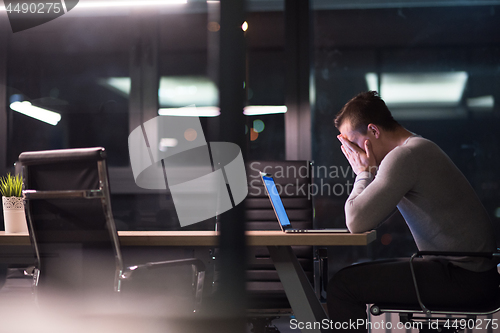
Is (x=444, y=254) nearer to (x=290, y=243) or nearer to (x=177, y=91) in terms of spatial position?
(x=290, y=243)

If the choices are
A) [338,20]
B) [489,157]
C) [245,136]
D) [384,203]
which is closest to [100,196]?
[384,203]

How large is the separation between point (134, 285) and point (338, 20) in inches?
115

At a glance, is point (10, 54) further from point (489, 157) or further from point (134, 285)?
point (489, 157)

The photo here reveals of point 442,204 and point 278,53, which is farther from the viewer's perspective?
point 278,53

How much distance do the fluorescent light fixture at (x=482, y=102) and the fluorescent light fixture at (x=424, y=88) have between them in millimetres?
96

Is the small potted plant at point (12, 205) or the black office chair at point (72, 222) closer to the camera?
the black office chair at point (72, 222)

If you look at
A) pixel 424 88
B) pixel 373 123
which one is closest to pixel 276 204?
pixel 373 123

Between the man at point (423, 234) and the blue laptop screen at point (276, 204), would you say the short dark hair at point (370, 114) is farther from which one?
the blue laptop screen at point (276, 204)

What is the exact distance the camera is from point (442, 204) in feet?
5.36

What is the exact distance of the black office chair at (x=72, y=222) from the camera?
1.47 m

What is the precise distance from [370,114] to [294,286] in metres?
0.83

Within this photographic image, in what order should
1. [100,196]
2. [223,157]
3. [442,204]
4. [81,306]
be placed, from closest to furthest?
[223,157], [81,306], [100,196], [442,204]

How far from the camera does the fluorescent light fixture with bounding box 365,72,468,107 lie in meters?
3.38

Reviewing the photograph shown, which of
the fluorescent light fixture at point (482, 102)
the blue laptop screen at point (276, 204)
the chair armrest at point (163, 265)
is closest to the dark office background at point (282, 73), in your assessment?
the fluorescent light fixture at point (482, 102)
